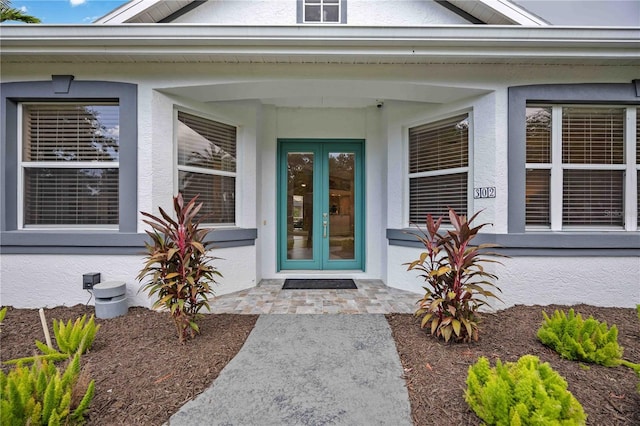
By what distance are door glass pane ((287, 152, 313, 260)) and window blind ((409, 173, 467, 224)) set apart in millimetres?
1874

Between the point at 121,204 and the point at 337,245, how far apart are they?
11.4 ft

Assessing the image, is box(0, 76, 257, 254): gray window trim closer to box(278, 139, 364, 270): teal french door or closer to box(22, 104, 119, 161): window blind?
box(22, 104, 119, 161): window blind

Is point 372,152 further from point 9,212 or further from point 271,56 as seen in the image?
point 9,212

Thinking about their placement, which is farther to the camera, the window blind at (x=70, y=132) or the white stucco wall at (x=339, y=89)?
the window blind at (x=70, y=132)

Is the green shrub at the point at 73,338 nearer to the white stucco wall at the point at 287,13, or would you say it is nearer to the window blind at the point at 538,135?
the white stucco wall at the point at 287,13

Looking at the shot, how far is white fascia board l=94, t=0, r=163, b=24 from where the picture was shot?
3.96 m

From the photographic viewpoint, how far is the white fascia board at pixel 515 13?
3941 millimetres

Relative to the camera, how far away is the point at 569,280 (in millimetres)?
3520

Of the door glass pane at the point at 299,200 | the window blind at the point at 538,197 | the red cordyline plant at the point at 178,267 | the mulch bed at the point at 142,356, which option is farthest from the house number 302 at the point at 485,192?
the red cordyline plant at the point at 178,267

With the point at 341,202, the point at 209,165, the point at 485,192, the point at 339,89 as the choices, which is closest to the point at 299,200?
the point at 341,202

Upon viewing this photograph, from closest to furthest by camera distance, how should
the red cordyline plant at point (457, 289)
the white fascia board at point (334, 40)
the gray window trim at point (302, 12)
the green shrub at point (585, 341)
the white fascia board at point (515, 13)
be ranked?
1. the green shrub at point (585, 341)
2. the red cordyline plant at point (457, 289)
3. the white fascia board at point (334, 40)
4. the white fascia board at point (515, 13)
5. the gray window trim at point (302, 12)

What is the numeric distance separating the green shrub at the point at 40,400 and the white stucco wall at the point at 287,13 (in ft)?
16.5

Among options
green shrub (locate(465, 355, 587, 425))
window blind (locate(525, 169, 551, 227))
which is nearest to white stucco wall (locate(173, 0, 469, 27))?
window blind (locate(525, 169, 551, 227))

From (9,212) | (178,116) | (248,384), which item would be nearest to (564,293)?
(248,384)
